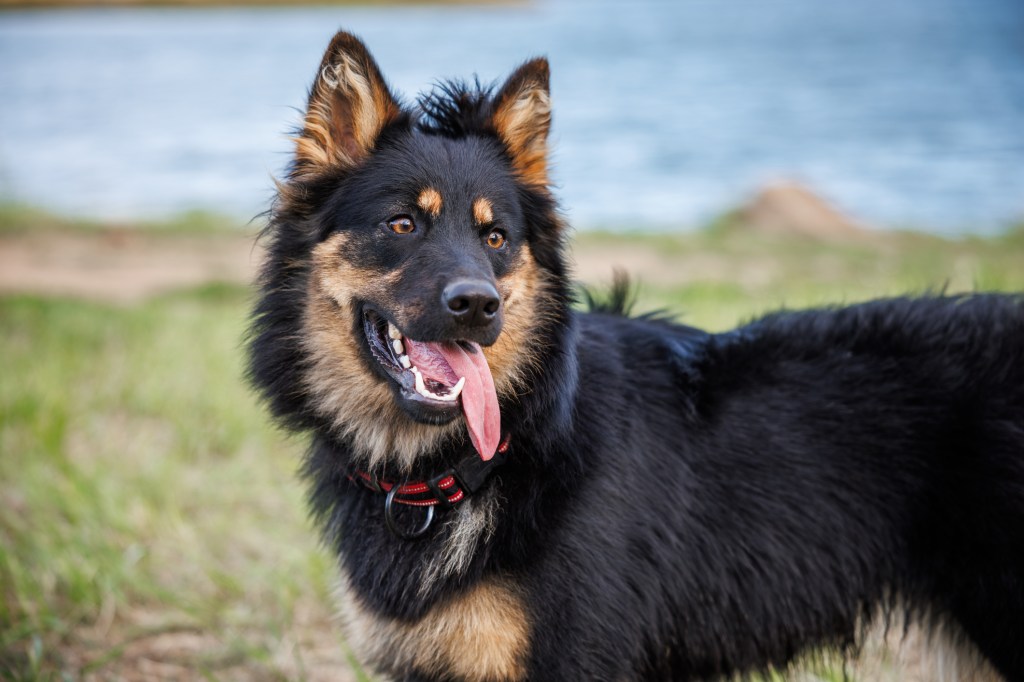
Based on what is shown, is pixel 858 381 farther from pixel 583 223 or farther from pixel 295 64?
pixel 295 64

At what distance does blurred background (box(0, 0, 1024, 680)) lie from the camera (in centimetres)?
427

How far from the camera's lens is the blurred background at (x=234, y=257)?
4.27 meters

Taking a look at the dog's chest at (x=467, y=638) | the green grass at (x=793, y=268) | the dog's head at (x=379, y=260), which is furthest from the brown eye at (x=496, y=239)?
the green grass at (x=793, y=268)

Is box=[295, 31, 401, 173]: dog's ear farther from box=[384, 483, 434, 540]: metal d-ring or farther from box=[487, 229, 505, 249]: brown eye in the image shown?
box=[384, 483, 434, 540]: metal d-ring

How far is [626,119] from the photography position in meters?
32.9

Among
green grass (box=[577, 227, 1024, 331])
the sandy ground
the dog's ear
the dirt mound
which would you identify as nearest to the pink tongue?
the dog's ear

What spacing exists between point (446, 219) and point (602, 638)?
56.2 inches

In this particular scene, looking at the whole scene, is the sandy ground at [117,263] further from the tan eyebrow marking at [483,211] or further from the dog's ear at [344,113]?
the tan eyebrow marking at [483,211]

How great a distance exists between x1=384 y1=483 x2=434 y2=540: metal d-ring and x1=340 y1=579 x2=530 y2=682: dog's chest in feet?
0.78

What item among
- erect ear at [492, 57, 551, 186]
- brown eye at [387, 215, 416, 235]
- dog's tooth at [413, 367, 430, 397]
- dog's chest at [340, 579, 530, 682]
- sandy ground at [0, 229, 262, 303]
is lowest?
sandy ground at [0, 229, 262, 303]

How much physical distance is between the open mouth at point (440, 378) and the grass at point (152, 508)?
0.58 metres

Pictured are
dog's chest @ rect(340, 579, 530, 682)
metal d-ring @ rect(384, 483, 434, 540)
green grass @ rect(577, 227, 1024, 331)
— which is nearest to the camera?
dog's chest @ rect(340, 579, 530, 682)

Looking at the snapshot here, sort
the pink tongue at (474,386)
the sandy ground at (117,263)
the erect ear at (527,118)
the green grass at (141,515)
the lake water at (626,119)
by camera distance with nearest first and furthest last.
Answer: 1. the pink tongue at (474,386)
2. the erect ear at (527,118)
3. the green grass at (141,515)
4. the sandy ground at (117,263)
5. the lake water at (626,119)

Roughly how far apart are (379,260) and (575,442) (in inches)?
34.5
